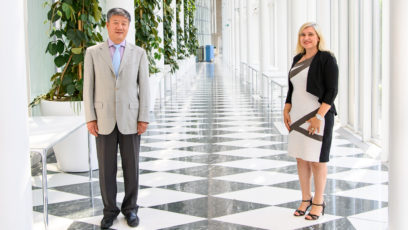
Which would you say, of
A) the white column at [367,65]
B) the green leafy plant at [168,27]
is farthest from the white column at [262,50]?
the white column at [367,65]

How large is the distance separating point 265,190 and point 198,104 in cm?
789

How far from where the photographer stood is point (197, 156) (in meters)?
6.79

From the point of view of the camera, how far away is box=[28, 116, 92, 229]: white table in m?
3.85

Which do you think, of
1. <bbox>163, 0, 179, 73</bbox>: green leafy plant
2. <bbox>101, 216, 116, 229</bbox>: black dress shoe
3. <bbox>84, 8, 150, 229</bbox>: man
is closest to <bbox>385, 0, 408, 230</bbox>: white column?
<bbox>84, 8, 150, 229</bbox>: man

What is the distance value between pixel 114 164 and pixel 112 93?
546 mm

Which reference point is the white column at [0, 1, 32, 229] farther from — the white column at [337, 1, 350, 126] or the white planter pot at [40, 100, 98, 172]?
the white column at [337, 1, 350, 126]

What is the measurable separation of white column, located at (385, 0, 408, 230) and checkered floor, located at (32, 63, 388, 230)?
3.14 feet

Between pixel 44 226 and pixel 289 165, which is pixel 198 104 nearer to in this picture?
pixel 289 165

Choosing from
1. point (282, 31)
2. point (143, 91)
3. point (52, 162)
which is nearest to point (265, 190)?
point (143, 91)

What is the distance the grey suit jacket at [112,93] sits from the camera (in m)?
3.99

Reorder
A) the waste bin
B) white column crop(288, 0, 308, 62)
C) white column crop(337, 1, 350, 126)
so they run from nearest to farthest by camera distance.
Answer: white column crop(337, 1, 350, 126), white column crop(288, 0, 308, 62), the waste bin

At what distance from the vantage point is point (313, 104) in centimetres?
405

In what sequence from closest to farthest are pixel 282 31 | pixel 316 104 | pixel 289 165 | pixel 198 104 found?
1. pixel 316 104
2. pixel 289 165
3. pixel 198 104
4. pixel 282 31

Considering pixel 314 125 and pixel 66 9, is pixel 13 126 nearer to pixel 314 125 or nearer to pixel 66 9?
pixel 314 125
